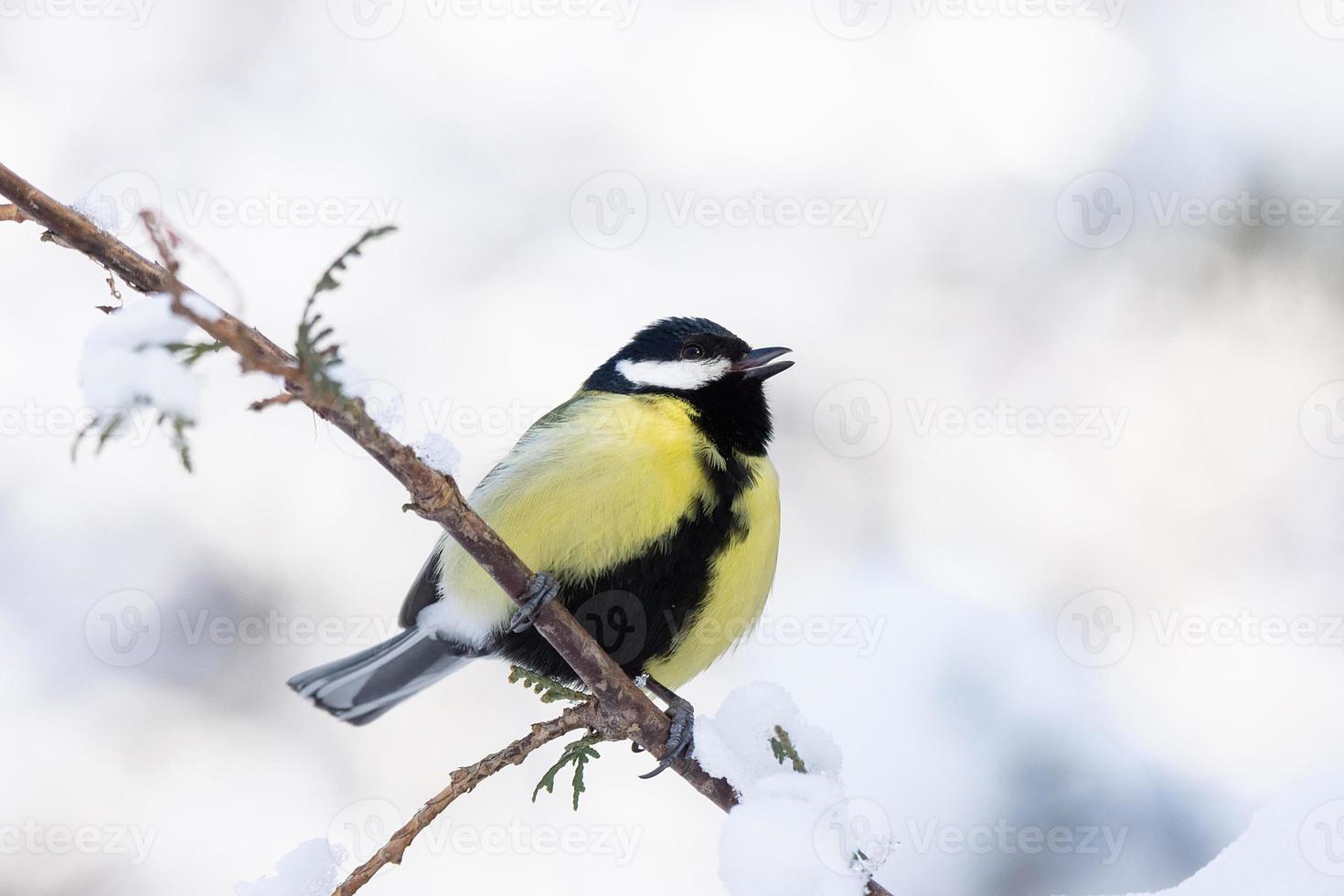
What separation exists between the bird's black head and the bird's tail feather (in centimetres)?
88

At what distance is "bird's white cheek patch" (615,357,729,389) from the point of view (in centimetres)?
294

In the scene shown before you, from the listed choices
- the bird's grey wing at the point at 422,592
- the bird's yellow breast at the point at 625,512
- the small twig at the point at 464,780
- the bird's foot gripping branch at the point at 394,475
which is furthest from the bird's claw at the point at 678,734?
the bird's grey wing at the point at 422,592

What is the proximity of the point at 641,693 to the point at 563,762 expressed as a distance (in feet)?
0.64

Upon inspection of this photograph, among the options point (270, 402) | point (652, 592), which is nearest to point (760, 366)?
point (652, 592)

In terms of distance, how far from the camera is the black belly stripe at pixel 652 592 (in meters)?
2.53

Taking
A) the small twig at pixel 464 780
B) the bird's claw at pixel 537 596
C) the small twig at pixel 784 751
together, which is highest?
the bird's claw at pixel 537 596

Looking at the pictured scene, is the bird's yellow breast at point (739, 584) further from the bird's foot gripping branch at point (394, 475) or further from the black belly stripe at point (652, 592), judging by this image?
the bird's foot gripping branch at point (394, 475)

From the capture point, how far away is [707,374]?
9.69 ft

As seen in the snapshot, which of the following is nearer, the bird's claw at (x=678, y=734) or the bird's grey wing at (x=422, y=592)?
the bird's claw at (x=678, y=734)

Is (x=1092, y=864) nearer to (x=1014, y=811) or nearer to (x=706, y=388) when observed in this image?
(x=1014, y=811)

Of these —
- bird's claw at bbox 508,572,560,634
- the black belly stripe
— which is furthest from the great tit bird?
bird's claw at bbox 508,572,560,634

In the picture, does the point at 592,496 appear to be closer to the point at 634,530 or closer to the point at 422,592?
the point at 634,530

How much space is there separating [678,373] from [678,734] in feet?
3.52

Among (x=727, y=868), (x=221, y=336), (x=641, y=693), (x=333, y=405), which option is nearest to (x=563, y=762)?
(x=641, y=693)
